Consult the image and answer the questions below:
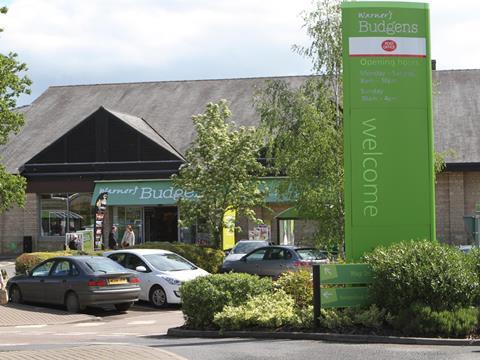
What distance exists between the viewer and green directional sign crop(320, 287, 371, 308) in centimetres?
1290

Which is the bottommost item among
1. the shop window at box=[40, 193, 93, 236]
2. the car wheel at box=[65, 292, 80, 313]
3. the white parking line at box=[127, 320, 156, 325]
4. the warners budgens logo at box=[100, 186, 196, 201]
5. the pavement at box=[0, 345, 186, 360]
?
the white parking line at box=[127, 320, 156, 325]

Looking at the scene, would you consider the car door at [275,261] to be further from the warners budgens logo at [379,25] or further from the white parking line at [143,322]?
the warners budgens logo at [379,25]

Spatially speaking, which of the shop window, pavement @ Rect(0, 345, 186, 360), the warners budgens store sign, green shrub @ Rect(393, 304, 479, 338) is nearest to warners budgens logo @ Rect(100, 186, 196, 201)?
the warners budgens store sign

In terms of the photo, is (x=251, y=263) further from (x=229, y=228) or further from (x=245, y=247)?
(x=229, y=228)

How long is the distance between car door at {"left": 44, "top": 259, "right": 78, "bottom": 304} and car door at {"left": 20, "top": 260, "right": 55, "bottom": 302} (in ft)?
0.59

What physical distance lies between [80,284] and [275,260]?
23.6ft

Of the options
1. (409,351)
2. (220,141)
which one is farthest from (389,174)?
(220,141)

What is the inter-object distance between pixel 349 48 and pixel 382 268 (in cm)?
403

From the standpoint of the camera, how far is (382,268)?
1253 centimetres

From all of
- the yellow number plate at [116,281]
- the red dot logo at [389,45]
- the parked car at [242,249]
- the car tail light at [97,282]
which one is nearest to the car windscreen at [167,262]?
the yellow number plate at [116,281]

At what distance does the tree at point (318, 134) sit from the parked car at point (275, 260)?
97.8 inches

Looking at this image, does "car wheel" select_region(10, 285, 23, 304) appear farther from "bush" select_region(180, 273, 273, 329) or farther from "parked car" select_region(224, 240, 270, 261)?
"parked car" select_region(224, 240, 270, 261)

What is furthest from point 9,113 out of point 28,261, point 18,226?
point 18,226

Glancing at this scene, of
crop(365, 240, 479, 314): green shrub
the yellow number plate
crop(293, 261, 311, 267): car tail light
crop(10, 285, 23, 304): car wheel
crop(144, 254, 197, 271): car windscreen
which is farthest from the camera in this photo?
crop(293, 261, 311, 267): car tail light
